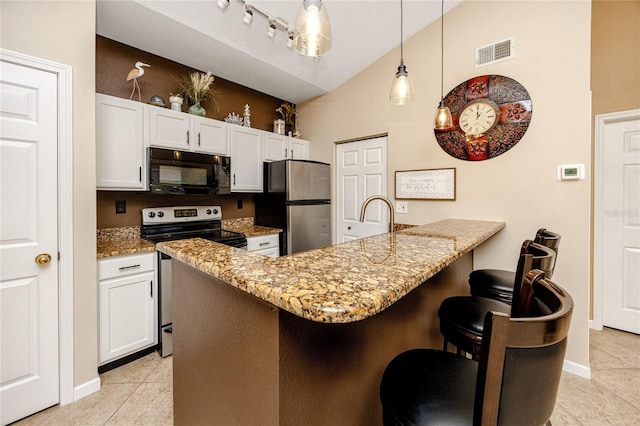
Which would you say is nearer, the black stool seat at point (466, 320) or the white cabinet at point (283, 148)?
the black stool seat at point (466, 320)

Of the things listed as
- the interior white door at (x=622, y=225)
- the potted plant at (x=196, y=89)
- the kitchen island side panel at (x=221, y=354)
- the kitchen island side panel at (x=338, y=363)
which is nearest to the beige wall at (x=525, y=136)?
the interior white door at (x=622, y=225)

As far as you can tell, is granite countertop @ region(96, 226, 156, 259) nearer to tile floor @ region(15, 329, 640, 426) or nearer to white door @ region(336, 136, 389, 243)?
tile floor @ region(15, 329, 640, 426)

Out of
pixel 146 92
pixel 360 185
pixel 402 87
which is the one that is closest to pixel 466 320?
pixel 402 87

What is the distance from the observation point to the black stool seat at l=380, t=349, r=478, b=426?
725mm

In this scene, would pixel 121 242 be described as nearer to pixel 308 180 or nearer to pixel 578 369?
pixel 308 180

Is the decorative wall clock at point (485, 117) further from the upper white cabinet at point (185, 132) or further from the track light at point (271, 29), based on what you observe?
the upper white cabinet at point (185, 132)

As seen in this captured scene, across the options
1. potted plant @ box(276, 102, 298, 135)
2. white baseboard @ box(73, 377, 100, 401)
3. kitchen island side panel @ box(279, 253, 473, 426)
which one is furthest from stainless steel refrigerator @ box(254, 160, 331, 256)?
kitchen island side panel @ box(279, 253, 473, 426)

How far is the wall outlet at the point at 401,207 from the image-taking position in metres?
3.03

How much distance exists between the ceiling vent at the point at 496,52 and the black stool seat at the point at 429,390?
2.63 meters

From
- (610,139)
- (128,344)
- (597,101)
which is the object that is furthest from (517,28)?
(128,344)

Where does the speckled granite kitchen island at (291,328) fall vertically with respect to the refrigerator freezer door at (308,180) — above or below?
below

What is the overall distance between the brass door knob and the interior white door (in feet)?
15.1

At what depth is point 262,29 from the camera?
102 inches

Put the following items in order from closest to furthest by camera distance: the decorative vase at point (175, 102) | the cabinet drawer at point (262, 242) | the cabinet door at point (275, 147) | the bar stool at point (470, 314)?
the bar stool at point (470, 314) < the decorative vase at point (175, 102) < the cabinet drawer at point (262, 242) < the cabinet door at point (275, 147)
